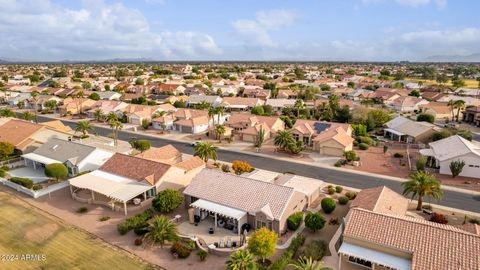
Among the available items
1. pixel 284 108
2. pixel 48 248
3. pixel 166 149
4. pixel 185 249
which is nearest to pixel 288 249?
pixel 185 249

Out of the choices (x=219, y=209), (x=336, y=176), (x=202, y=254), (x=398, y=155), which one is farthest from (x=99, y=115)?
(x=398, y=155)

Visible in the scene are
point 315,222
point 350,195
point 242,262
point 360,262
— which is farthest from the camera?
point 350,195

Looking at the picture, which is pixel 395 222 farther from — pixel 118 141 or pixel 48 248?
pixel 118 141

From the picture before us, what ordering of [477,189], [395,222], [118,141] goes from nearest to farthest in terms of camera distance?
[395,222], [477,189], [118,141]

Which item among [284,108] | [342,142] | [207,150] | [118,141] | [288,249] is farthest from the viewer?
[284,108]

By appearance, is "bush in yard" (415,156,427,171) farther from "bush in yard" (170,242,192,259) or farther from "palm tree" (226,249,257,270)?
"bush in yard" (170,242,192,259)

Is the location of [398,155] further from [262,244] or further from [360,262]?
[262,244]

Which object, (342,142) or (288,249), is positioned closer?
(288,249)
